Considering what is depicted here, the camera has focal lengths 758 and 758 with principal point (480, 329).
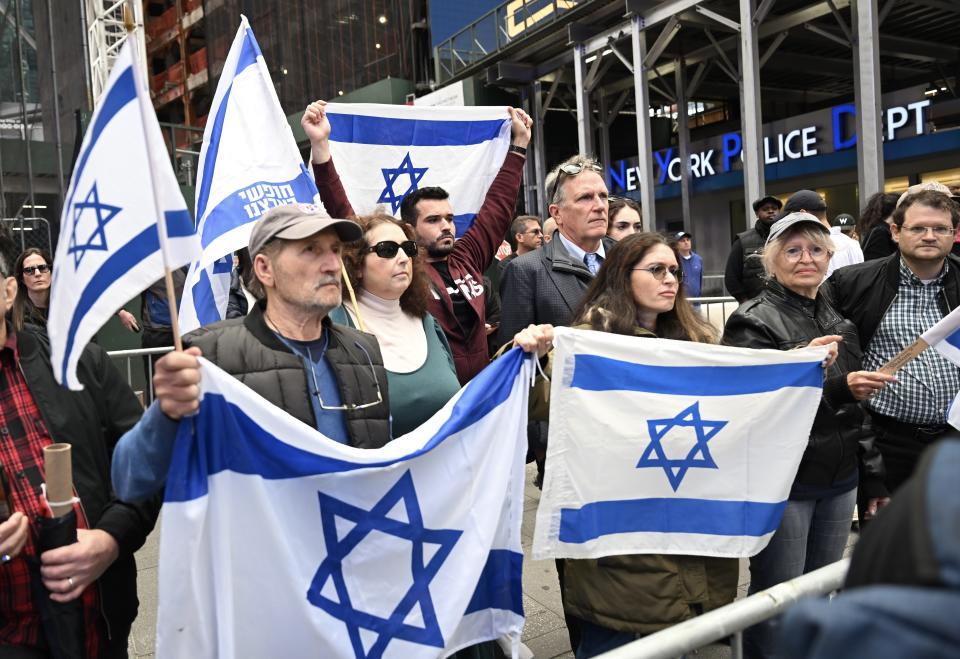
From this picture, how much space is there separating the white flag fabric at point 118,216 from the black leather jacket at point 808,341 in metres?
2.18

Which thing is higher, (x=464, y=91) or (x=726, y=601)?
(x=464, y=91)

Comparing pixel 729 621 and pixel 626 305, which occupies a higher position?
pixel 626 305

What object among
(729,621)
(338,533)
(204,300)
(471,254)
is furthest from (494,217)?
(729,621)

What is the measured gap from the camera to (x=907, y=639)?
0.62 m

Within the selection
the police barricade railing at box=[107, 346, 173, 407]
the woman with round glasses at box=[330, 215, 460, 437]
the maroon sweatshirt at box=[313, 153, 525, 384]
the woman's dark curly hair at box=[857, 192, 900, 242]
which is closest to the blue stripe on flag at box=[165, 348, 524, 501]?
the woman with round glasses at box=[330, 215, 460, 437]

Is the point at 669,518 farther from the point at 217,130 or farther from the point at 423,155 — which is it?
the point at 217,130

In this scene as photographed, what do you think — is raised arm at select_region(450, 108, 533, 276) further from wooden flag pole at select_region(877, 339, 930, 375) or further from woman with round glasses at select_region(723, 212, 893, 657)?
wooden flag pole at select_region(877, 339, 930, 375)

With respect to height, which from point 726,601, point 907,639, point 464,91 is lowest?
point 726,601

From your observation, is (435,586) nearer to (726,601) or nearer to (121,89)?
(726,601)

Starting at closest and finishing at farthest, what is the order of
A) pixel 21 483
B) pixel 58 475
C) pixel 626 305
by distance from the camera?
pixel 58 475 → pixel 21 483 → pixel 626 305

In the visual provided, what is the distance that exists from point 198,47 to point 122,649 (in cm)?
4542

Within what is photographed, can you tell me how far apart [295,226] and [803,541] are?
7.36ft

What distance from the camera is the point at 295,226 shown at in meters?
2.39

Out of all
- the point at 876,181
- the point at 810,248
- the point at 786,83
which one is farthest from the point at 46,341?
the point at 786,83
